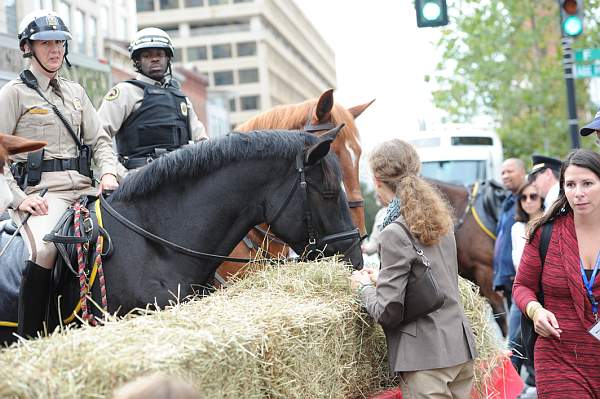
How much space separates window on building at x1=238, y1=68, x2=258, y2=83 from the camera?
10831 cm

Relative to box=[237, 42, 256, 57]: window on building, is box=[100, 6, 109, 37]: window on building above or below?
below

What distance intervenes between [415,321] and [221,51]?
107m

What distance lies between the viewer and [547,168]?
33.1 feet

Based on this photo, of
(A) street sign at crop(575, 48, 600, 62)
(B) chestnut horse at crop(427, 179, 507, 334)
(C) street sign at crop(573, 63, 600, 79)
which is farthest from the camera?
(C) street sign at crop(573, 63, 600, 79)

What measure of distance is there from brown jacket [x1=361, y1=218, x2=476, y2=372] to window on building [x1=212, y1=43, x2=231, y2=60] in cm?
10602

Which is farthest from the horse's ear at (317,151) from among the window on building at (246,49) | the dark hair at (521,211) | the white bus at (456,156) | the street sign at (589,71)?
the window on building at (246,49)

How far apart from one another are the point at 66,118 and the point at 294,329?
2439 millimetres

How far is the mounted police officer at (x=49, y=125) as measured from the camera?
5.88m

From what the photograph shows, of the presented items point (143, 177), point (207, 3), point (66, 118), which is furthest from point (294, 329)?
point (207, 3)

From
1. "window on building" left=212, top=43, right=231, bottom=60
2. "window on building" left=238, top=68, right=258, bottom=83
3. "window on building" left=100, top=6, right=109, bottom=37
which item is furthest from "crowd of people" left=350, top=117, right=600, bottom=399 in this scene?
"window on building" left=212, top=43, right=231, bottom=60

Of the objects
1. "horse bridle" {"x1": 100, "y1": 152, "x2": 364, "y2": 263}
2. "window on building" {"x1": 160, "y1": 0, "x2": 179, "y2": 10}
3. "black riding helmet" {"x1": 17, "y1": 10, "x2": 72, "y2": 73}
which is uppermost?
"window on building" {"x1": 160, "y1": 0, "x2": 179, "y2": 10}

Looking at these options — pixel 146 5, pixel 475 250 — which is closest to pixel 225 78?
pixel 146 5

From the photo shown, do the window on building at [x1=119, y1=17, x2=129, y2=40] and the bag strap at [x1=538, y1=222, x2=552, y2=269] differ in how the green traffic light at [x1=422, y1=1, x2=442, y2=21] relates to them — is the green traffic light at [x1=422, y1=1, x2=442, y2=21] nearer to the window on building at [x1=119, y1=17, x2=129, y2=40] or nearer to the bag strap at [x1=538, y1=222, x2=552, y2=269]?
the bag strap at [x1=538, y1=222, x2=552, y2=269]

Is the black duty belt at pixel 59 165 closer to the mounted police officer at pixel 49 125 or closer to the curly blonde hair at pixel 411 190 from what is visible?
the mounted police officer at pixel 49 125
